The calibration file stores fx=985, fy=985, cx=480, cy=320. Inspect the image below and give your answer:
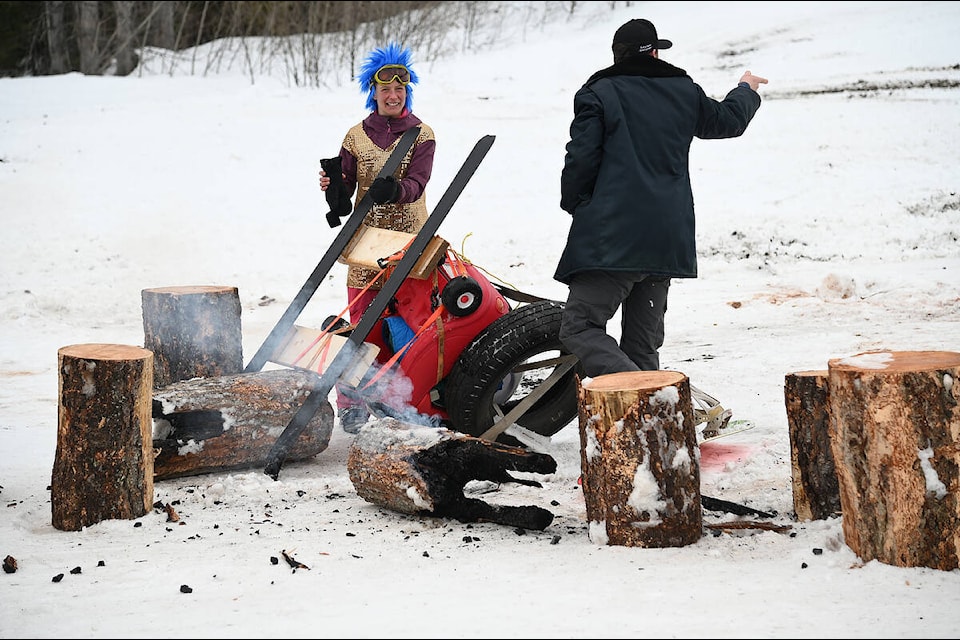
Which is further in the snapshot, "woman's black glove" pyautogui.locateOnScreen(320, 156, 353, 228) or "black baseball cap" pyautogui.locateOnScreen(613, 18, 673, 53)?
"woman's black glove" pyautogui.locateOnScreen(320, 156, 353, 228)

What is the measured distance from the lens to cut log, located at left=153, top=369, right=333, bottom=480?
4.34 metres

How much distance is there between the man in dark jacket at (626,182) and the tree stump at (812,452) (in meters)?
0.63

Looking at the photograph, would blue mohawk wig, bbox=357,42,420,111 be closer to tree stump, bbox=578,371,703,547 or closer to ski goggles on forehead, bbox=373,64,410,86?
ski goggles on forehead, bbox=373,64,410,86

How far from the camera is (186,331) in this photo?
5004 mm

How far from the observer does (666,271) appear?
151 inches

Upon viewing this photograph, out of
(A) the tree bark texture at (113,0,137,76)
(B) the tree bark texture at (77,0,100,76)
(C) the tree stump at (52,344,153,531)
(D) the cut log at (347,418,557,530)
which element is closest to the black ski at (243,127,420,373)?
(C) the tree stump at (52,344,153,531)

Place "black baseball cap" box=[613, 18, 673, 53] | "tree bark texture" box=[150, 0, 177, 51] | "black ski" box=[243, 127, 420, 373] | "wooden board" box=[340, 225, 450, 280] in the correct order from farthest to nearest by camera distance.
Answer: "tree bark texture" box=[150, 0, 177, 51] < "black ski" box=[243, 127, 420, 373] < "wooden board" box=[340, 225, 450, 280] < "black baseball cap" box=[613, 18, 673, 53]

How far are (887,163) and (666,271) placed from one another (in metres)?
7.54

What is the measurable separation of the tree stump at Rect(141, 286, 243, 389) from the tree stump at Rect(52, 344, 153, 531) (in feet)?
4.32

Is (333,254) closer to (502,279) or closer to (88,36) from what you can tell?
(502,279)

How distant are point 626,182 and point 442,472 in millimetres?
1305

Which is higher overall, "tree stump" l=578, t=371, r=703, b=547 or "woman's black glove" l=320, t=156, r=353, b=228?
"woman's black glove" l=320, t=156, r=353, b=228

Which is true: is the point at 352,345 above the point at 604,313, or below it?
below

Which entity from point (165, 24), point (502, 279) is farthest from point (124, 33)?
point (502, 279)
